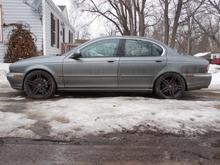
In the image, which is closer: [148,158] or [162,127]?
[148,158]

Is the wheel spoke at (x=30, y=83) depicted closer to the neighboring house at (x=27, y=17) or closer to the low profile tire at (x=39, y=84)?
the low profile tire at (x=39, y=84)

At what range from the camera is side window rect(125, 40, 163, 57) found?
853 cm

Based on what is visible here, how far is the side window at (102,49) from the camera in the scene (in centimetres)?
849

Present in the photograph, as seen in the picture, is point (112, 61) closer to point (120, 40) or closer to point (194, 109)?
point (120, 40)

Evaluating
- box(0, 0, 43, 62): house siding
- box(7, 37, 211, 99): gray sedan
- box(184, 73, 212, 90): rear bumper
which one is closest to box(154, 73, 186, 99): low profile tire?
box(7, 37, 211, 99): gray sedan

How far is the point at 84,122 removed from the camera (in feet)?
19.4

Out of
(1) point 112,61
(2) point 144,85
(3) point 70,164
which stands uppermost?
(1) point 112,61

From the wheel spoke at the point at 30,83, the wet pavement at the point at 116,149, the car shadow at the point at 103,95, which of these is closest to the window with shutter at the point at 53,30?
the car shadow at the point at 103,95

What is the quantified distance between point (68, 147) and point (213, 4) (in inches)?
1236

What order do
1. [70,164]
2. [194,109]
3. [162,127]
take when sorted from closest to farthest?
[70,164], [162,127], [194,109]

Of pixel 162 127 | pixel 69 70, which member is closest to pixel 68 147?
pixel 162 127

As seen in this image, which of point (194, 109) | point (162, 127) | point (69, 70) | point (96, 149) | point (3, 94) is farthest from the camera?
point (3, 94)

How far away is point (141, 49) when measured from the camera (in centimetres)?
859

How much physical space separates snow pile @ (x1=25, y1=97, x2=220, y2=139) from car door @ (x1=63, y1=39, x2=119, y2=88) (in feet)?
2.31
